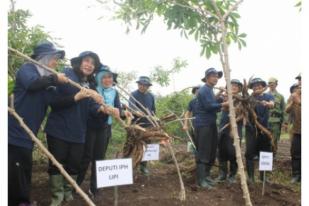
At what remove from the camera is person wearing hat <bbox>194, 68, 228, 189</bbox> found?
188 inches

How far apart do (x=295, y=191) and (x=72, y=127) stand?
3.16m

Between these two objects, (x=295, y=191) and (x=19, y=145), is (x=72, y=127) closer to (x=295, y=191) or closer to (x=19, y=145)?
(x=19, y=145)

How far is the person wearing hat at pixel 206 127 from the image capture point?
4.77 meters

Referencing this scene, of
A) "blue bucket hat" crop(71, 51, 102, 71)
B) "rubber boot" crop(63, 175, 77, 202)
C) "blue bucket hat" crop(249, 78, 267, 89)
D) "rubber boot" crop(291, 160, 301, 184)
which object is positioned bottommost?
"rubber boot" crop(291, 160, 301, 184)

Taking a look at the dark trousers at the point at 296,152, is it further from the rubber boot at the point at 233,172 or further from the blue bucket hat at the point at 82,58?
the blue bucket hat at the point at 82,58

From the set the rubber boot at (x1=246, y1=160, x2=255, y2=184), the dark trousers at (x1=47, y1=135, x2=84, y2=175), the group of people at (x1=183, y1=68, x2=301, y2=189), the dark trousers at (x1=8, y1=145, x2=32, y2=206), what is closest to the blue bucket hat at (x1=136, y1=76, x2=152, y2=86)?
the group of people at (x1=183, y1=68, x2=301, y2=189)

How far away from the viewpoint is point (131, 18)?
332cm

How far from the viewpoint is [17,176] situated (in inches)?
113

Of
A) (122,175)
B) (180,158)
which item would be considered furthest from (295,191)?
(122,175)

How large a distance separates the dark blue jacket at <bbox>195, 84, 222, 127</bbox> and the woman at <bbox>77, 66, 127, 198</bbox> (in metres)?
1.11

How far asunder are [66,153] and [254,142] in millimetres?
2735

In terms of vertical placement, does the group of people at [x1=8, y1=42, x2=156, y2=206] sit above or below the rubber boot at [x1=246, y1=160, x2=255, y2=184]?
above

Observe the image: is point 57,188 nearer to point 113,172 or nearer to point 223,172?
point 113,172

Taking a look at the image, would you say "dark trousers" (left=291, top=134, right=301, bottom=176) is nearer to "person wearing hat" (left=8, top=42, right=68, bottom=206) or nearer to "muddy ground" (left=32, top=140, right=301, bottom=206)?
"muddy ground" (left=32, top=140, right=301, bottom=206)
